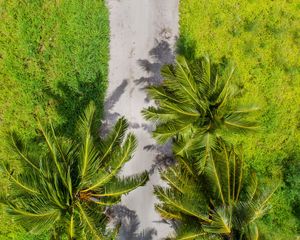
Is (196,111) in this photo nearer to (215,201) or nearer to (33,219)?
(215,201)

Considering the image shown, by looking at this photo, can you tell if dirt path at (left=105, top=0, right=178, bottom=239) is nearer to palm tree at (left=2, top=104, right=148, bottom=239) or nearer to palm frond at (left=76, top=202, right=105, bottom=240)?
palm tree at (left=2, top=104, right=148, bottom=239)

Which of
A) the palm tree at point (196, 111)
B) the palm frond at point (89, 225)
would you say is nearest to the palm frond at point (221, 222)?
the palm tree at point (196, 111)

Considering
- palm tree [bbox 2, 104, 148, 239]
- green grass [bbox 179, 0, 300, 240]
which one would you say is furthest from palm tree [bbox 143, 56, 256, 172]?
green grass [bbox 179, 0, 300, 240]

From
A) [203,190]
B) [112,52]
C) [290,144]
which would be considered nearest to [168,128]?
[203,190]

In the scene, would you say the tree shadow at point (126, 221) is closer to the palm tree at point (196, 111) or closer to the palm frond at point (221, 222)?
the palm tree at point (196, 111)

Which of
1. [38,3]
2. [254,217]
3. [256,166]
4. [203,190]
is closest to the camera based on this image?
[254,217]

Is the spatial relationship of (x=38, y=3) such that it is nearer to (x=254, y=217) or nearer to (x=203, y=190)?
(x=203, y=190)

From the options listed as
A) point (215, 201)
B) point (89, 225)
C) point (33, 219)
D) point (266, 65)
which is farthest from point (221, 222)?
point (266, 65)

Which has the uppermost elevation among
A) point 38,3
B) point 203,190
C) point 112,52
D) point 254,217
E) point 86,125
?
point 38,3
